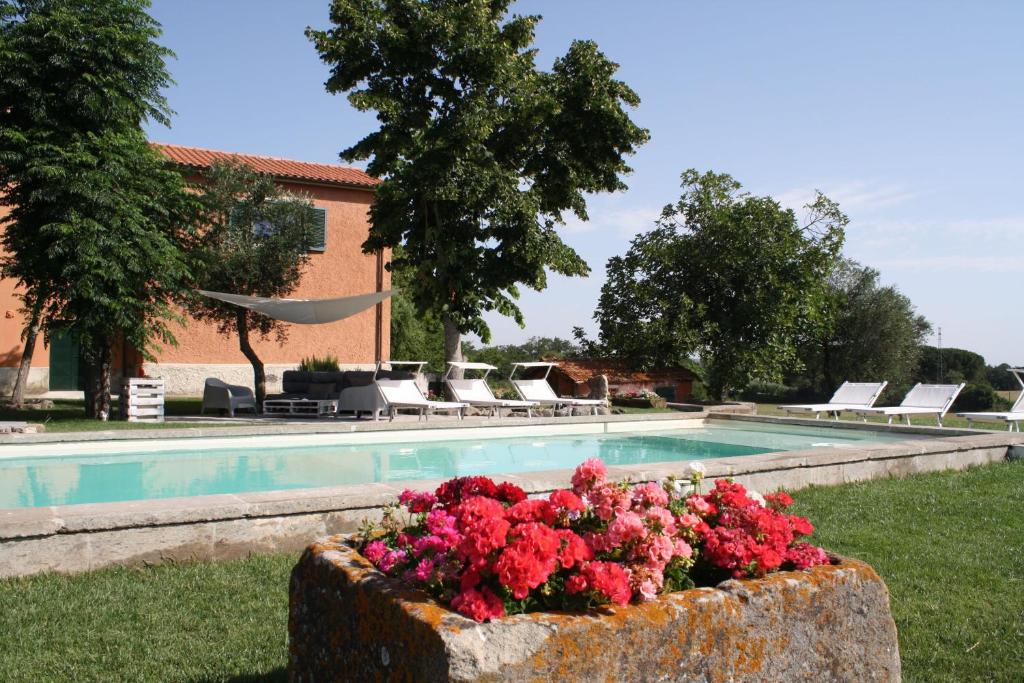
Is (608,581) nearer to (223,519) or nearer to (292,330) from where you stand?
(223,519)

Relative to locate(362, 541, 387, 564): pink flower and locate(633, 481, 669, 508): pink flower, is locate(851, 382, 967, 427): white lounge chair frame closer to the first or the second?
locate(633, 481, 669, 508): pink flower

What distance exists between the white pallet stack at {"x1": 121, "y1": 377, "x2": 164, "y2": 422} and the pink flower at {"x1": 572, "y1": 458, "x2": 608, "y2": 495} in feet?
37.4

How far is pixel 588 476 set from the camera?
237 cm

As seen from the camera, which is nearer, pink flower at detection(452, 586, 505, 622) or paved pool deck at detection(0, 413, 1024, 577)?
pink flower at detection(452, 586, 505, 622)

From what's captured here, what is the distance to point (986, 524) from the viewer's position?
17.1ft

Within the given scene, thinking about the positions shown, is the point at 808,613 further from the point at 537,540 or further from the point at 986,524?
the point at 986,524

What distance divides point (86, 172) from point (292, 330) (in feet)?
30.1

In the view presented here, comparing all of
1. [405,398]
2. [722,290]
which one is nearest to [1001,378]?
[722,290]

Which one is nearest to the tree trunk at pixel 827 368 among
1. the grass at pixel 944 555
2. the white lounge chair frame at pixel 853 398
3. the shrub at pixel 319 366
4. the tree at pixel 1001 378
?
the tree at pixel 1001 378

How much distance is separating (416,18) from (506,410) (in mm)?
7392

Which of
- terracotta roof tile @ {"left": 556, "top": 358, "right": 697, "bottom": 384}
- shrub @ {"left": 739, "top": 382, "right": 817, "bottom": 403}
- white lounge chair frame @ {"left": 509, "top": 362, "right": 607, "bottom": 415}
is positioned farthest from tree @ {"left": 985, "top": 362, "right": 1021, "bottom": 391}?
white lounge chair frame @ {"left": 509, "top": 362, "right": 607, "bottom": 415}

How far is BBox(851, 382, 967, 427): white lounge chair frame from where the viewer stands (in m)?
12.2

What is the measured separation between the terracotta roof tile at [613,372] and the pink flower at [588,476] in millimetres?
16757

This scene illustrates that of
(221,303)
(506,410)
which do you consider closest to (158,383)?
(221,303)
